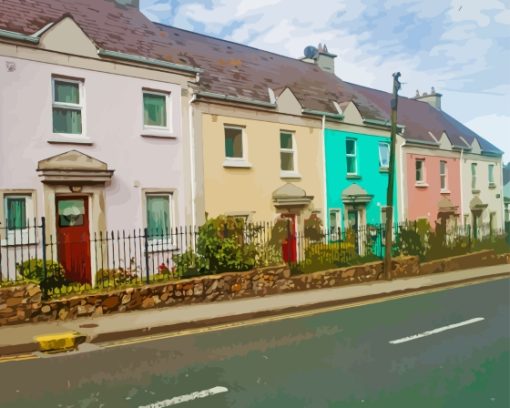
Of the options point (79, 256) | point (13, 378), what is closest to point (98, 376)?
point (13, 378)

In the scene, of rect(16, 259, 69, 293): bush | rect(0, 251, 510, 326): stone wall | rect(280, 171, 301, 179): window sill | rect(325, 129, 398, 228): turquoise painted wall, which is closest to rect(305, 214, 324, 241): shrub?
rect(325, 129, 398, 228): turquoise painted wall

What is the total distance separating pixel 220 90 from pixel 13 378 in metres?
12.9

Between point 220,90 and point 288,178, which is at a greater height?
point 220,90

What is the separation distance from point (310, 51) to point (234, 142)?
36.8 ft

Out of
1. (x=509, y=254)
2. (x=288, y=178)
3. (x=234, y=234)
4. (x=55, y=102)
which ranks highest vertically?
(x=55, y=102)

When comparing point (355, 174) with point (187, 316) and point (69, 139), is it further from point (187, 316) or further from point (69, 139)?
point (187, 316)

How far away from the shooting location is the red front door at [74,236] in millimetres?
13219

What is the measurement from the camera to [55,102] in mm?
13258

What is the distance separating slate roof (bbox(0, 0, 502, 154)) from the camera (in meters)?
14.5

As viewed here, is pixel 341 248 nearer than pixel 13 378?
No

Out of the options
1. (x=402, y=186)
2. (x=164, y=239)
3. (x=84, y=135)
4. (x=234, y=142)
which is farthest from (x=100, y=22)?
(x=402, y=186)

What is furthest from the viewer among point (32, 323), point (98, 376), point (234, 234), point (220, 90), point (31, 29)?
point (220, 90)

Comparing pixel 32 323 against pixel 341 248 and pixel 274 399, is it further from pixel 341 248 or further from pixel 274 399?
pixel 341 248

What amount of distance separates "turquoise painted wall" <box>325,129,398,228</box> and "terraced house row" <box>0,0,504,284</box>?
0.07 metres
